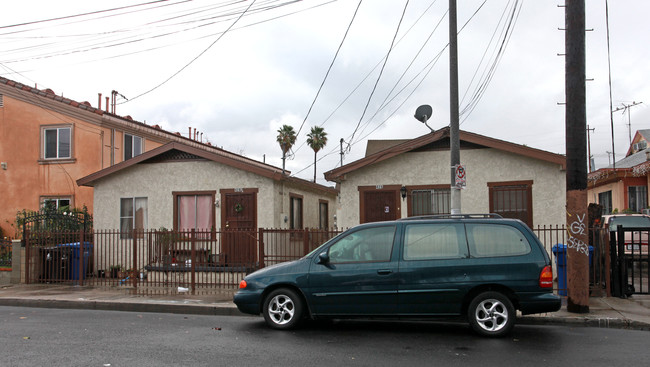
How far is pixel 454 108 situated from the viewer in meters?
10.9

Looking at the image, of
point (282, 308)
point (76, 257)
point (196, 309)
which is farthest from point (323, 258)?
point (76, 257)

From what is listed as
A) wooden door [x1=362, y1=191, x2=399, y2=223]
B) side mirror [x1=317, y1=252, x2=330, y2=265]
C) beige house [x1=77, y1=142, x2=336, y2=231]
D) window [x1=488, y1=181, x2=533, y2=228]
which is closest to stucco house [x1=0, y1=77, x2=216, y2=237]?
beige house [x1=77, y1=142, x2=336, y2=231]

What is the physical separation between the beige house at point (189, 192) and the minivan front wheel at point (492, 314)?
28.8 ft

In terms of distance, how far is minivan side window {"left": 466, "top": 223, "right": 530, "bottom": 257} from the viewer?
25.3 feet

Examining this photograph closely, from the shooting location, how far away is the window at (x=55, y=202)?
67.4ft

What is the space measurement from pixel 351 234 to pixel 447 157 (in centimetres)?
722

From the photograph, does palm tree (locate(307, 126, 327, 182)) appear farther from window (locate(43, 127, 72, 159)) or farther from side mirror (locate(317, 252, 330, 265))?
side mirror (locate(317, 252, 330, 265))

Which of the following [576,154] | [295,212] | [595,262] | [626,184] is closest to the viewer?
[576,154]

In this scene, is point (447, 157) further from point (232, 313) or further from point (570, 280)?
point (232, 313)

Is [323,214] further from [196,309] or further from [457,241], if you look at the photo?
[457,241]

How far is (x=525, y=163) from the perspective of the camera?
46.4ft

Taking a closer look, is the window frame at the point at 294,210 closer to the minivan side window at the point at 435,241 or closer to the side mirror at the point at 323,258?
the side mirror at the point at 323,258

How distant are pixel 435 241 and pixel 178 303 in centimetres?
546

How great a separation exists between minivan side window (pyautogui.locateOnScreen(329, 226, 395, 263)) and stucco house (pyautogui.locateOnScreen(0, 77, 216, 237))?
14814 mm
